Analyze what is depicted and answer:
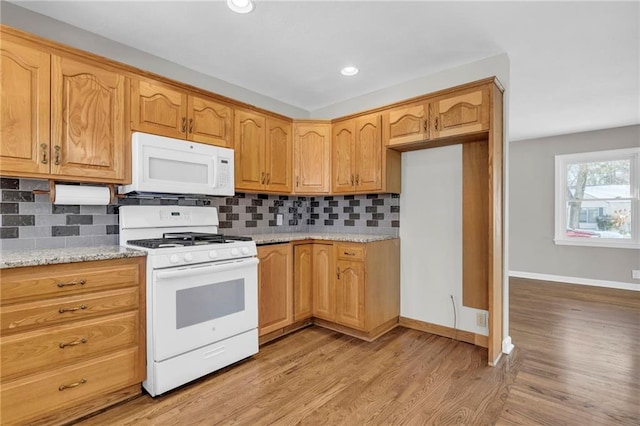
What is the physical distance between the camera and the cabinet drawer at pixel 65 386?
1555 mm

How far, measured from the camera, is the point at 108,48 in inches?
94.7

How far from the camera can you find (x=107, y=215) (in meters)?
2.36

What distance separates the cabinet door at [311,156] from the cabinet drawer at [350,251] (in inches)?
29.1

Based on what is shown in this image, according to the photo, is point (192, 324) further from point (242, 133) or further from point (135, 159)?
point (242, 133)

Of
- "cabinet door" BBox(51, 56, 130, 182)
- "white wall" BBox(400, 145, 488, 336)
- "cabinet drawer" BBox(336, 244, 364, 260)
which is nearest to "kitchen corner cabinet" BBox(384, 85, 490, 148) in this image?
"white wall" BBox(400, 145, 488, 336)

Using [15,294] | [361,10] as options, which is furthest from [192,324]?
[361,10]

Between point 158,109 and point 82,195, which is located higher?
point 158,109

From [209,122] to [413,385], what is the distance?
8.29 ft

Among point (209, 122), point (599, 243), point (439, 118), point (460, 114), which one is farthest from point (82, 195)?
point (599, 243)

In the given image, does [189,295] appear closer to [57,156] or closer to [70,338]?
[70,338]

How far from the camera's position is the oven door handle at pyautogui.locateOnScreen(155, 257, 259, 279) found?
6.50 feet

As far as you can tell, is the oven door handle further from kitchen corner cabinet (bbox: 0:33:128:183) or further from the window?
the window

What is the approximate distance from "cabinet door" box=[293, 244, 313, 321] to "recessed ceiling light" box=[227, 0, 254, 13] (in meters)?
1.91

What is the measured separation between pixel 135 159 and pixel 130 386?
145cm
